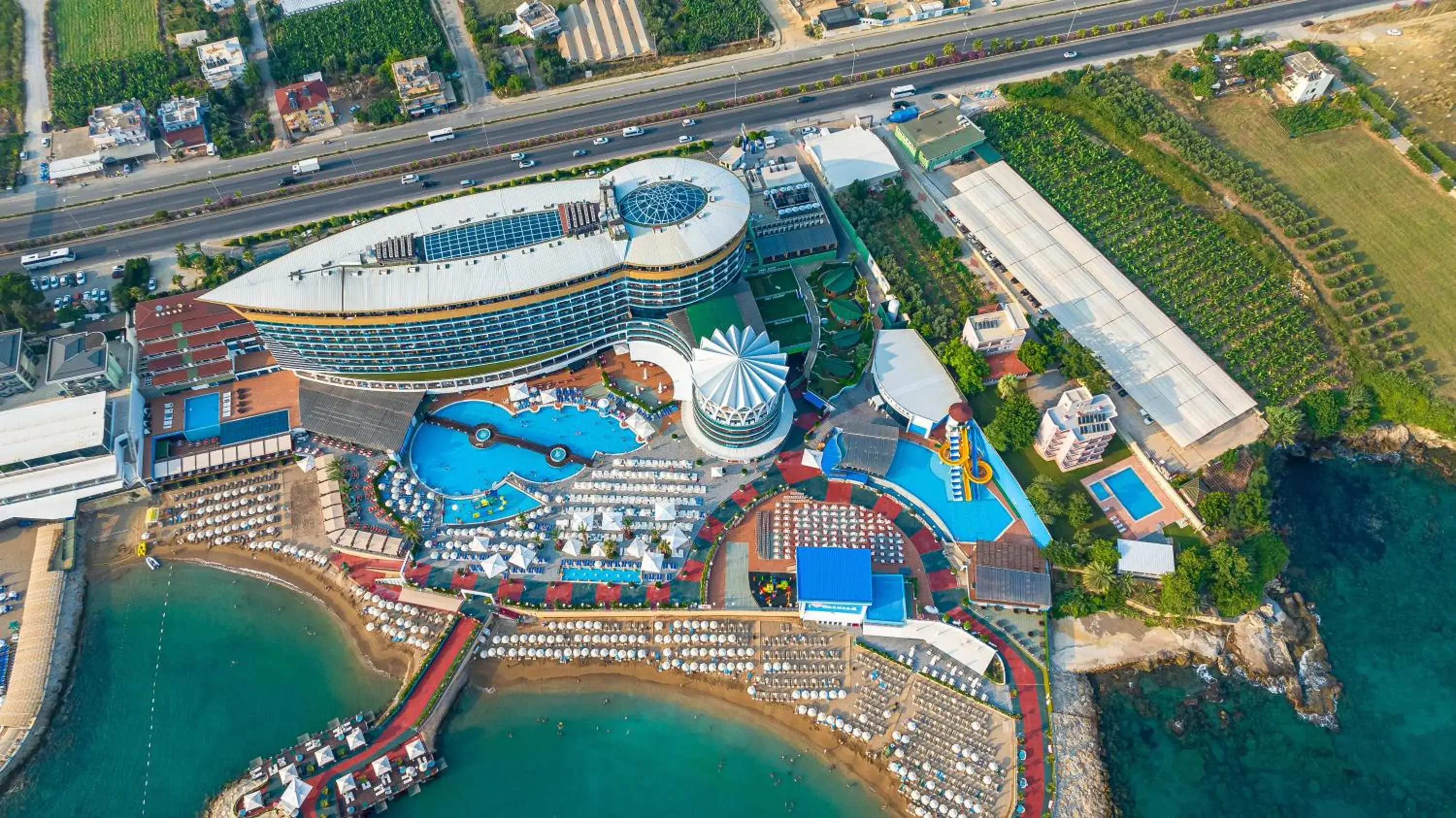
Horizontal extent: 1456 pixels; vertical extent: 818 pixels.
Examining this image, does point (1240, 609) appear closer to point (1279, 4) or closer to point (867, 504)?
point (867, 504)

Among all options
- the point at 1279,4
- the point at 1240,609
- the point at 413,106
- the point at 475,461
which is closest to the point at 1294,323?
the point at 1240,609

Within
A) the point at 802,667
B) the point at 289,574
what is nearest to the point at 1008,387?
the point at 802,667

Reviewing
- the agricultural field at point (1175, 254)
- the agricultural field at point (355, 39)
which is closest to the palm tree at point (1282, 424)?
the agricultural field at point (1175, 254)

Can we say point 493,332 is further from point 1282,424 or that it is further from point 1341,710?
point 1341,710

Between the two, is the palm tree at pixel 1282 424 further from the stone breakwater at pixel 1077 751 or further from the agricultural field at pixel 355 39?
the agricultural field at pixel 355 39

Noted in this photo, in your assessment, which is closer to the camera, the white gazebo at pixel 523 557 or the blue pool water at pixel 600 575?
the white gazebo at pixel 523 557
